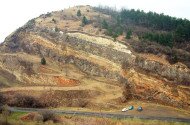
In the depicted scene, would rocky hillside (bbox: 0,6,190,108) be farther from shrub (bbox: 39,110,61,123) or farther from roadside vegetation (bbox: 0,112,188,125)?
shrub (bbox: 39,110,61,123)

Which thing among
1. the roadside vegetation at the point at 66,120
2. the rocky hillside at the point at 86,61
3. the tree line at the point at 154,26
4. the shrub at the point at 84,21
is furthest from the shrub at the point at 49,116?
the shrub at the point at 84,21

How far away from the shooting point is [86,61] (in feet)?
288

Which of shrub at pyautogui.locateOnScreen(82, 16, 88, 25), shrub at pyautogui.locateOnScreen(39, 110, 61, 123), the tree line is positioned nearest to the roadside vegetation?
shrub at pyautogui.locateOnScreen(39, 110, 61, 123)

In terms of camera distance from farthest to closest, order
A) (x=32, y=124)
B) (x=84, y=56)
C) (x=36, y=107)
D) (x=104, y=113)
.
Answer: (x=84, y=56), (x=36, y=107), (x=104, y=113), (x=32, y=124)

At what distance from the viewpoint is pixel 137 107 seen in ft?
229

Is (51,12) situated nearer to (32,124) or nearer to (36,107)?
(36,107)

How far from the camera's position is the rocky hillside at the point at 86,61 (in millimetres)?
73938

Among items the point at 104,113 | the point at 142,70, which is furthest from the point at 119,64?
the point at 104,113

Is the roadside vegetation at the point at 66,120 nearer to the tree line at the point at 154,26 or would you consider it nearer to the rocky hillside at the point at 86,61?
the rocky hillside at the point at 86,61

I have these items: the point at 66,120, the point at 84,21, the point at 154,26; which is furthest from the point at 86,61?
the point at 154,26

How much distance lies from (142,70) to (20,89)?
87.1 feet

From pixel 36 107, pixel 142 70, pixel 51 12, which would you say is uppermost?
pixel 51 12

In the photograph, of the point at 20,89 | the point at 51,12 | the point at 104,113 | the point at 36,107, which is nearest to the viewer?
the point at 104,113

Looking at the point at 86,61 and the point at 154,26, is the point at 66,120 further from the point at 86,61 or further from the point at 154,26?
the point at 154,26
